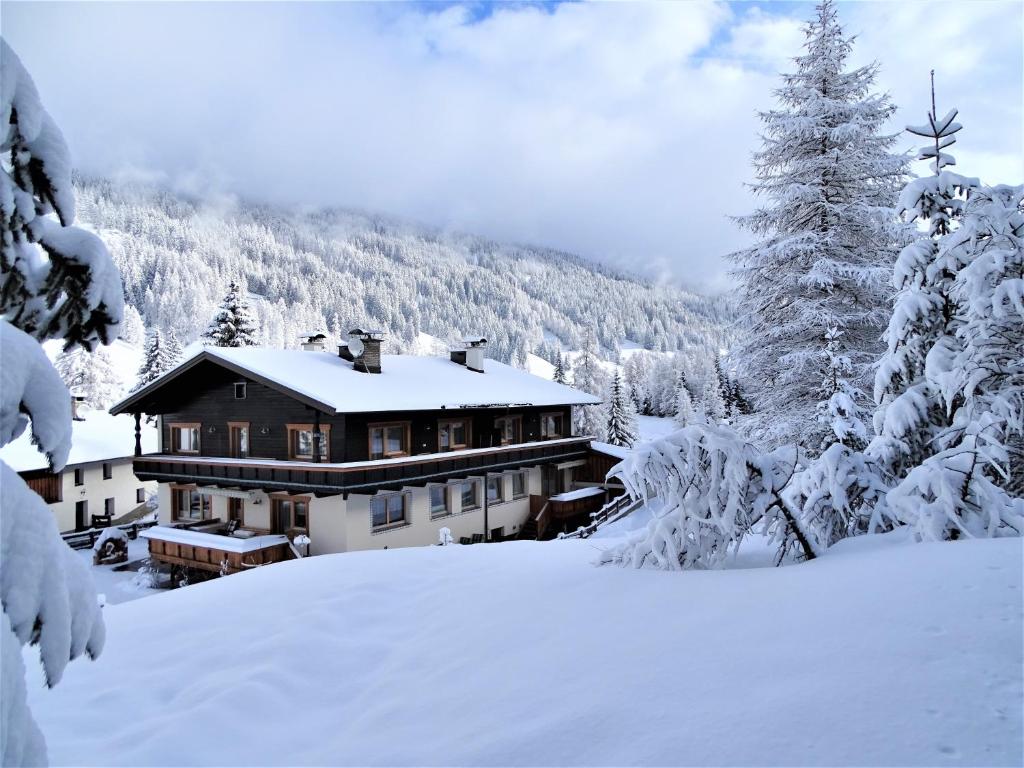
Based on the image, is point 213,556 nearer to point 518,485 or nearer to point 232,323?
point 518,485

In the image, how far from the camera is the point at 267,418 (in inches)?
887

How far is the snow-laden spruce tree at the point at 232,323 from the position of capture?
35812 millimetres

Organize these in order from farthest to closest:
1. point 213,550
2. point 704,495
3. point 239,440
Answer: point 239,440
point 213,550
point 704,495

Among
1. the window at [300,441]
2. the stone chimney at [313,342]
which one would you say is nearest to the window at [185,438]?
the window at [300,441]

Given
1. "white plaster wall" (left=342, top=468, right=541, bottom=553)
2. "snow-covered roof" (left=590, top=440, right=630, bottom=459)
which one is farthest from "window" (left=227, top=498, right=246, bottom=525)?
"snow-covered roof" (left=590, top=440, right=630, bottom=459)

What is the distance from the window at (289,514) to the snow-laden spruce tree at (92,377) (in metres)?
45.5

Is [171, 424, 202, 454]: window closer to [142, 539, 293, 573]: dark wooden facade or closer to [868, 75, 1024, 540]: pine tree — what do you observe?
[142, 539, 293, 573]: dark wooden facade

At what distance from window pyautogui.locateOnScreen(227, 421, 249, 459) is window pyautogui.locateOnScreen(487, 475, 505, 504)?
34.0ft

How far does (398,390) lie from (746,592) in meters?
19.3

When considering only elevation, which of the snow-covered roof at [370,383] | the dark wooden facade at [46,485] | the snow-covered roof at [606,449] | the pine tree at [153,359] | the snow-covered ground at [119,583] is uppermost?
the pine tree at [153,359]

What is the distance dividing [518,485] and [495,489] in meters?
1.73

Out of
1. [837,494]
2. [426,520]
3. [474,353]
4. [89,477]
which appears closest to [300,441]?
[426,520]

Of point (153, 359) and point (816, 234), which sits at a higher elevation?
point (153, 359)

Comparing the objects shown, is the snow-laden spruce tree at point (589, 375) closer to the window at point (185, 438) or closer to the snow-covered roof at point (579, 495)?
the snow-covered roof at point (579, 495)
